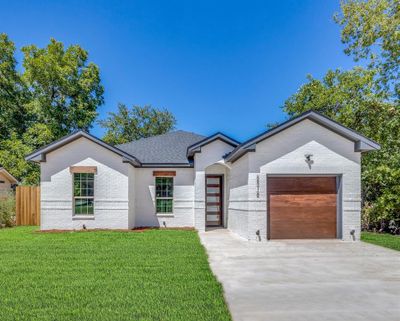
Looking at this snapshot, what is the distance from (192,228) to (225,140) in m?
4.70

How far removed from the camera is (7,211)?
48.7 feet

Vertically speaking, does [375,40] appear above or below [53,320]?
above

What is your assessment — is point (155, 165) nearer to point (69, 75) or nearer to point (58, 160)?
point (58, 160)

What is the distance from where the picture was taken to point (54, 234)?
1188 cm

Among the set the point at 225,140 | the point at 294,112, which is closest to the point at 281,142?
the point at 225,140

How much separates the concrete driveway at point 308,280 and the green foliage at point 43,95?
23.7m

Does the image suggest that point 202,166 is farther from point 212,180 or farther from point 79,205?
point 79,205

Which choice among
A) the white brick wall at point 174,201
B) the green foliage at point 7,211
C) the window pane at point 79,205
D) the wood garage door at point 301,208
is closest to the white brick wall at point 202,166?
the white brick wall at point 174,201

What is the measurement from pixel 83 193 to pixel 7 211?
5.04 meters

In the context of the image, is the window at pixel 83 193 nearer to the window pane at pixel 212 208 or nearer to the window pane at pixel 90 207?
the window pane at pixel 90 207

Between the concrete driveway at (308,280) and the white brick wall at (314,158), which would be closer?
the concrete driveway at (308,280)

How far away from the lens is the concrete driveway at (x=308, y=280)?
14.5ft

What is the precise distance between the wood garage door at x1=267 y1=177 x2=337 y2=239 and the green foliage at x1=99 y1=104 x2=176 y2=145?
28669mm

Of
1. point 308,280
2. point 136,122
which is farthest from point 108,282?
point 136,122
